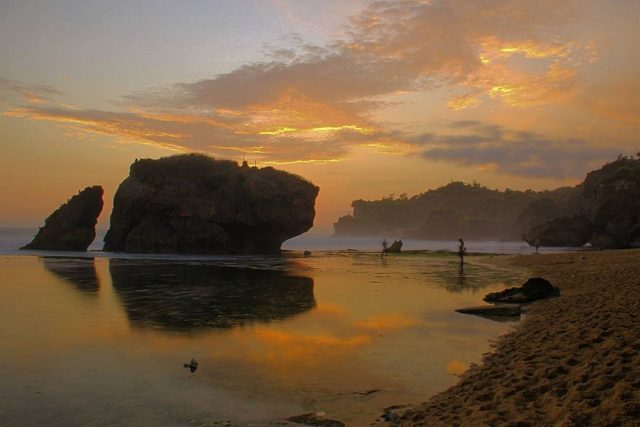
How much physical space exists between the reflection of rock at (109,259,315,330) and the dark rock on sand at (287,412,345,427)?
6.57m

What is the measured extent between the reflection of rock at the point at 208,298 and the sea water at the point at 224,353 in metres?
0.07

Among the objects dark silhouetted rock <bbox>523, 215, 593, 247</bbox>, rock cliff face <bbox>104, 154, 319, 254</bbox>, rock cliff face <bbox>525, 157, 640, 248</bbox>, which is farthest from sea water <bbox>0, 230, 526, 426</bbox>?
dark silhouetted rock <bbox>523, 215, 593, 247</bbox>

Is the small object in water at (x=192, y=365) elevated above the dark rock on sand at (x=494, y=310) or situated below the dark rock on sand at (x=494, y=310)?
below

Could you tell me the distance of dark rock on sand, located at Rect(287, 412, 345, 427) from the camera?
6.32 meters

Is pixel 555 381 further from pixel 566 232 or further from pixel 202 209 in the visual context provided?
pixel 566 232

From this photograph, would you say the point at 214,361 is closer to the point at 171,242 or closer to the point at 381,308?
the point at 381,308

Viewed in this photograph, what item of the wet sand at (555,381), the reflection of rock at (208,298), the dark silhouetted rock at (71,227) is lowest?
the reflection of rock at (208,298)

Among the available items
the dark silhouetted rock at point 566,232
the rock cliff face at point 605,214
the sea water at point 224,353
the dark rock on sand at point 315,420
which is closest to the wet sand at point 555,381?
the sea water at point 224,353

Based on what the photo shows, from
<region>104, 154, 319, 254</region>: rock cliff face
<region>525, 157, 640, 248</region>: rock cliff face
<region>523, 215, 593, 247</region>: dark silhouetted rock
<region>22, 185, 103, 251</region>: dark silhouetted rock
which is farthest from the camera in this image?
<region>523, 215, 593, 247</region>: dark silhouetted rock

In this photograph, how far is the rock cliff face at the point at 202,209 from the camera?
54219 millimetres

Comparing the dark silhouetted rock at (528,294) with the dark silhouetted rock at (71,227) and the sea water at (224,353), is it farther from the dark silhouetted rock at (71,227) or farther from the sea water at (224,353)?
the dark silhouetted rock at (71,227)

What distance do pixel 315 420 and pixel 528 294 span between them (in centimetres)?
1313

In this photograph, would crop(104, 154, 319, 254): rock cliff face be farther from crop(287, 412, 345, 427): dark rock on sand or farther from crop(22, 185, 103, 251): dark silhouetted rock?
crop(287, 412, 345, 427): dark rock on sand

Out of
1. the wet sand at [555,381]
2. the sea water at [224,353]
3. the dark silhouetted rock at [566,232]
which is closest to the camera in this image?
the wet sand at [555,381]
